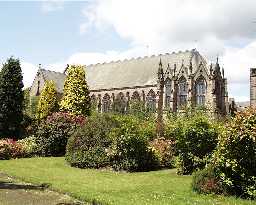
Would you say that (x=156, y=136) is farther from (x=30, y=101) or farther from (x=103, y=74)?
(x=103, y=74)

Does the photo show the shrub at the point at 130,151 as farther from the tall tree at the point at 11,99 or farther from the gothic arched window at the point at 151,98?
the gothic arched window at the point at 151,98

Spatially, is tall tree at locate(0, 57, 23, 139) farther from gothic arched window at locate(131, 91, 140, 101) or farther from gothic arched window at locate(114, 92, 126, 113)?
gothic arched window at locate(131, 91, 140, 101)

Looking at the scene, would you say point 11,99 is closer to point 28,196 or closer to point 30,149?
point 30,149

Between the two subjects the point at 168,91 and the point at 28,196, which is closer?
the point at 28,196

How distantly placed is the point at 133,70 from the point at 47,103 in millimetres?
31207

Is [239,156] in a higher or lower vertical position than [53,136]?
lower

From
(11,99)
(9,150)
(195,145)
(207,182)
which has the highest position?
(11,99)

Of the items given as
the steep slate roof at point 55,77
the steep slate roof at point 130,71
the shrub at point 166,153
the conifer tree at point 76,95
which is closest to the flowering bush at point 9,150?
the shrub at point 166,153

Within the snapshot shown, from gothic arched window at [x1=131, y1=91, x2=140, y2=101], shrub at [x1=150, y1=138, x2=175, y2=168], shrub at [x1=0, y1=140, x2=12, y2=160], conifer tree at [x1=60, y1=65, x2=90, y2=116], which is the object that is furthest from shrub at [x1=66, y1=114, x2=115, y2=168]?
gothic arched window at [x1=131, y1=91, x2=140, y2=101]

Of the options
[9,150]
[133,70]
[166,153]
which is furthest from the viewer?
[133,70]

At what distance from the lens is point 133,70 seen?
7538 cm

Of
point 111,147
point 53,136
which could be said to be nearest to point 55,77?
point 53,136

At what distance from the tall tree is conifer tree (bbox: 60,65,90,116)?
4.86 m

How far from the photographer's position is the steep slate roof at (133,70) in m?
69.6
